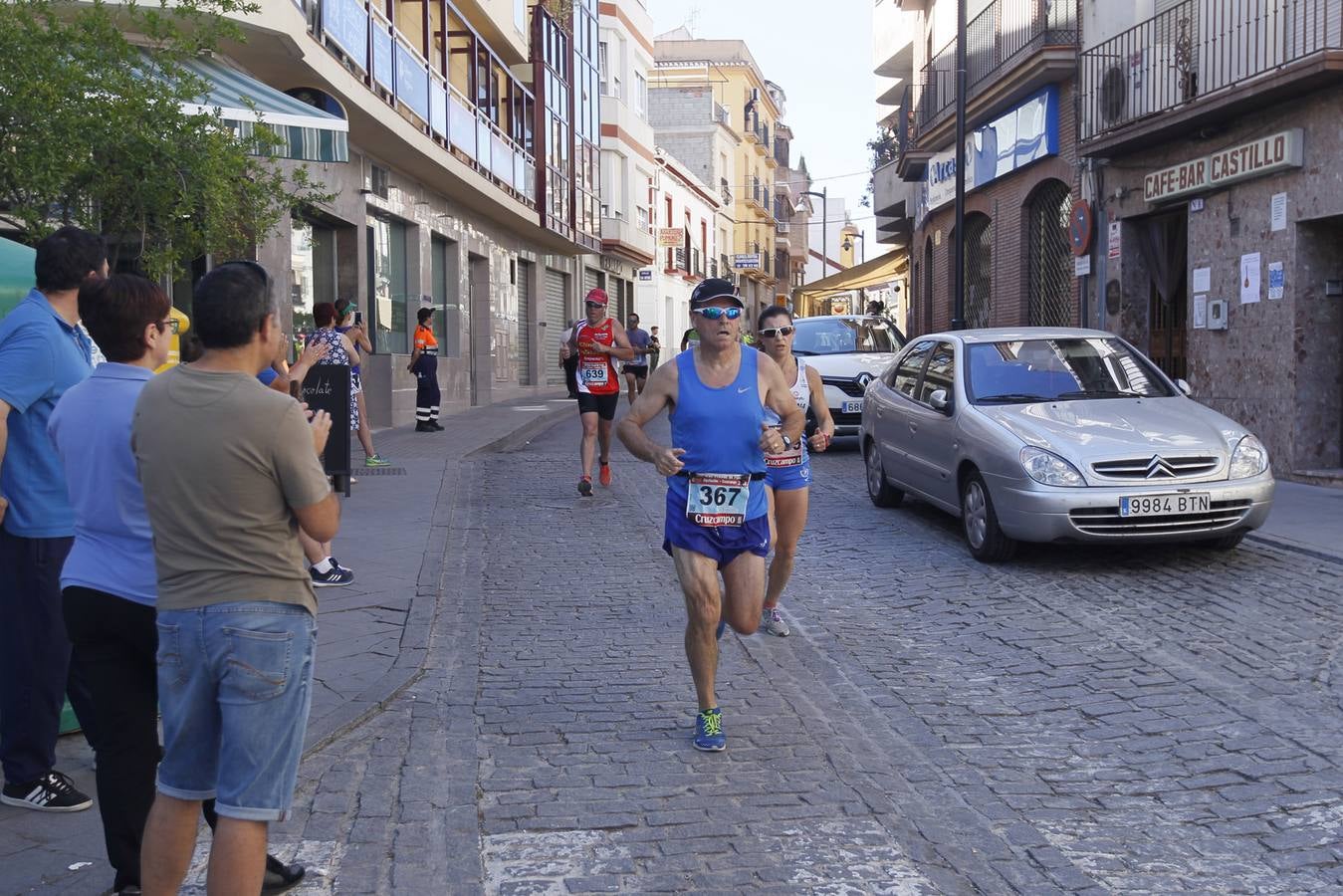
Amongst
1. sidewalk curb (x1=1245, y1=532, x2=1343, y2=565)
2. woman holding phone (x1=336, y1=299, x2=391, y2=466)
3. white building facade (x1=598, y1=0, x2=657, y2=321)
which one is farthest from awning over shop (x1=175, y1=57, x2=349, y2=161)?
white building facade (x1=598, y1=0, x2=657, y2=321)

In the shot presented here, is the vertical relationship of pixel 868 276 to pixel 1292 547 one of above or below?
above

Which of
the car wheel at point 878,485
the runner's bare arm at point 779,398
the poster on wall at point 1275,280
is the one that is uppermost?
the poster on wall at point 1275,280

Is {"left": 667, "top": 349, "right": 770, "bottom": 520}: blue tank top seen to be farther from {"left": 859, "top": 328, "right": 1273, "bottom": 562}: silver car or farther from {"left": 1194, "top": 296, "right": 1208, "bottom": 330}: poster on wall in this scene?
{"left": 1194, "top": 296, "right": 1208, "bottom": 330}: poster on wall

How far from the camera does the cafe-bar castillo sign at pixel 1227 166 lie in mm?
13180

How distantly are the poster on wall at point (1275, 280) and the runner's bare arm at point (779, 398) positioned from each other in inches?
409

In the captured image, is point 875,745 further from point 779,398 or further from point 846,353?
point 846,353

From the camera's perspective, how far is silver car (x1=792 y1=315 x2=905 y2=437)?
1600cm

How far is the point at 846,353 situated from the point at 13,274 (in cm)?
1277

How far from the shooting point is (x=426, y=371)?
18641mm

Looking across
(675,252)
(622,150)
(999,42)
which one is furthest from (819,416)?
(675,252)

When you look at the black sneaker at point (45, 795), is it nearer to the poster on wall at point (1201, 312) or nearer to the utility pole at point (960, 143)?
the poster on wall at point (1201, 312)

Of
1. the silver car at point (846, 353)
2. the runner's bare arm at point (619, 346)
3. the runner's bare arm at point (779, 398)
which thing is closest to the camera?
the runner's bare arm at point (779, 398)

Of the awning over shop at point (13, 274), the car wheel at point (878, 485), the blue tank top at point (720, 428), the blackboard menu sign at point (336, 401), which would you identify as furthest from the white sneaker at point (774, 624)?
the car wheel at point (878, 485)

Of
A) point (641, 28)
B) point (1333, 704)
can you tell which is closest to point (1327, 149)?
point (1333, 704)
